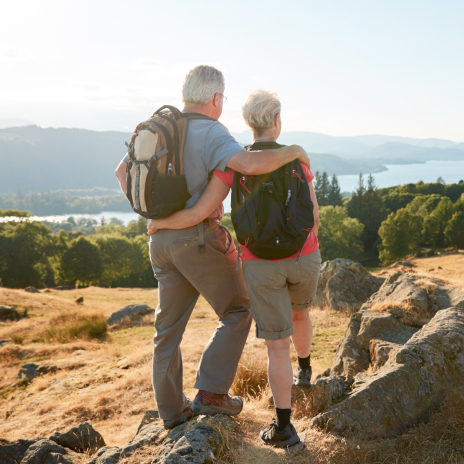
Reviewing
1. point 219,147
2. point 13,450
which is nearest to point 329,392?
point 219,147

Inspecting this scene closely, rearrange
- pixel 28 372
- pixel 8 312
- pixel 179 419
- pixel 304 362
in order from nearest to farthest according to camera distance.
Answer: pixel 179 419 < pixel 304 362 < pixel 28 372 < pixel 8 312

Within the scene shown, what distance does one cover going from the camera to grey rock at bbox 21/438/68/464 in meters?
3.68

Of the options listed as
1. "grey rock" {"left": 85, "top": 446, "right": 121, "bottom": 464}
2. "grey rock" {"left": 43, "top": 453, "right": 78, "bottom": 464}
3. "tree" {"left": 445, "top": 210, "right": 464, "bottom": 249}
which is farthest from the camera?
"tree" {"left": 445, "top": 210, "right": 464, "bottom": 249}

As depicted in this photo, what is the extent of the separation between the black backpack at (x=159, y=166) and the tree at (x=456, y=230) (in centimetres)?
5838

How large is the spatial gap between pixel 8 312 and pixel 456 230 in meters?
54.3

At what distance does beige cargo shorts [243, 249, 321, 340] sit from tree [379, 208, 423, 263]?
50.7m

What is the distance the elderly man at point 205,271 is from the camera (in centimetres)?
279

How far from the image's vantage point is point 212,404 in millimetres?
3291

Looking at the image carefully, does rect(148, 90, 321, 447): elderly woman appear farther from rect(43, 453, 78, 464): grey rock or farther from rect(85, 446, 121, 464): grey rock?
rect(43, 453, 78, 464): grey rock

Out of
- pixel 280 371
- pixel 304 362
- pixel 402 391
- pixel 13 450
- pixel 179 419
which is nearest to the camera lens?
pixel 280 371

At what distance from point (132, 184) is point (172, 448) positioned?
2018 mm

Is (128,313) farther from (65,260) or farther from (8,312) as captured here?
(65,260)

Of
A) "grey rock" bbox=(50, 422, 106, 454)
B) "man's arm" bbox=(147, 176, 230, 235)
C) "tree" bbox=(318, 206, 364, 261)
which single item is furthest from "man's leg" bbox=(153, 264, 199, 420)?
"tree" bbox=(318, 206, 364, 261)

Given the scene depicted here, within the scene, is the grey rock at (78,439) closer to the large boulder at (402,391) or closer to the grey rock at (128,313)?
the large boulder at (402,391)
